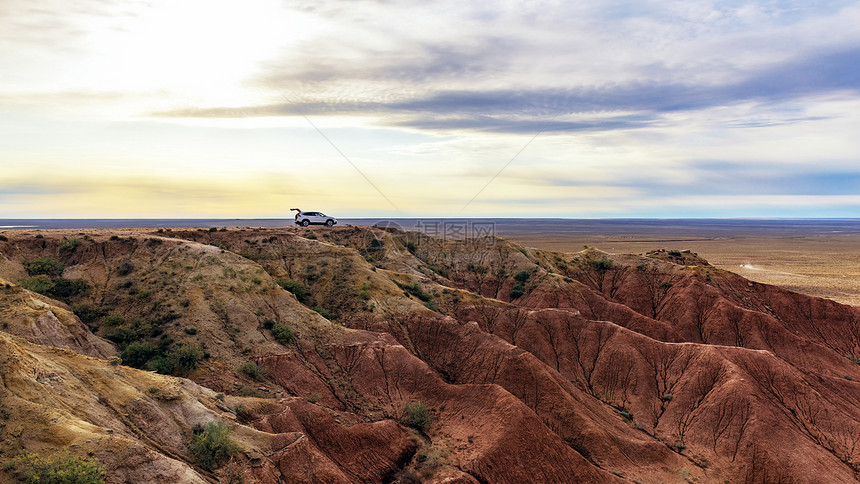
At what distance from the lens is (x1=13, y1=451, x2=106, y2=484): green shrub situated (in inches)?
637

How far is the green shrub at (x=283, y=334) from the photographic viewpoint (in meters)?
41.8

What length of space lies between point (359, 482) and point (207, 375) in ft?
Answer: 50.1

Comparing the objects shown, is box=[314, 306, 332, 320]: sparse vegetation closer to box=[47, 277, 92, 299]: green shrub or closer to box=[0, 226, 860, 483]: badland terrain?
box=[0, 226, 860, 483]: badland terrain

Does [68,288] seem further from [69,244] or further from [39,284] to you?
[69,244]

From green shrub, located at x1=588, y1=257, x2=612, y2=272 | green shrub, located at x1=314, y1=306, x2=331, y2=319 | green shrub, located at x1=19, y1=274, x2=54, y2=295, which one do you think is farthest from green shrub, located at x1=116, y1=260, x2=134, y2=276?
green shrub, located at x1=588, y1=257, x2=612, y2=272

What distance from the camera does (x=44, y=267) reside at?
43.4 meters

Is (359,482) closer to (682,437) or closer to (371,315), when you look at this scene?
(371,315)

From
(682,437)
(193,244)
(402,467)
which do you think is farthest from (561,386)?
(193,244)

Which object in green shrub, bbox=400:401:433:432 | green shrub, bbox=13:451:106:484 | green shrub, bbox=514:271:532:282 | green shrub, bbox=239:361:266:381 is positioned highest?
green shrub, bbox=514:271:532:282

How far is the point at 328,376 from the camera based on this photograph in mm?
40000

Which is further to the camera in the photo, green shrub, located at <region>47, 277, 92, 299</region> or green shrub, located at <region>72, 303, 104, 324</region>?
green shrub, located at <region>47, 277, 92, 299</region>

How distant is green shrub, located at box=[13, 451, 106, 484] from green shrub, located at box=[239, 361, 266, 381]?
19.9 m

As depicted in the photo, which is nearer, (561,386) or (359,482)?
(359,482)

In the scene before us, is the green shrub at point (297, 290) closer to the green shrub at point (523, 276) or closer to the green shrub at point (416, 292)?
the green shrub at point (416, 292)
